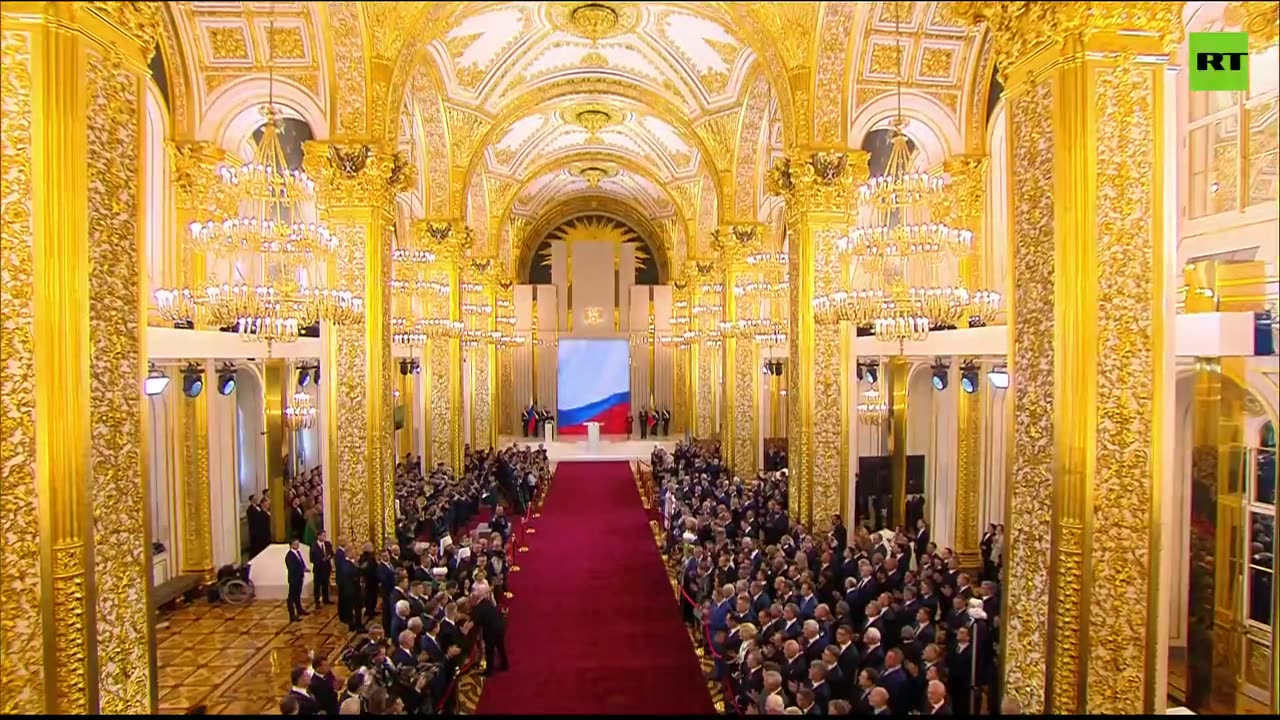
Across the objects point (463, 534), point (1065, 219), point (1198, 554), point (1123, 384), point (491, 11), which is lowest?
point (463, 534)

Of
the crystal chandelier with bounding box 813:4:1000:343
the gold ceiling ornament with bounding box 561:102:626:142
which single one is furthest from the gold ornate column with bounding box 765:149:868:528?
the gold ceiling ornament with bounding box 561:102:626:142

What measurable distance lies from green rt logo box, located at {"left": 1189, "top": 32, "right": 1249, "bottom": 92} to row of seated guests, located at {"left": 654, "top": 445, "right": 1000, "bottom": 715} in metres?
4.42

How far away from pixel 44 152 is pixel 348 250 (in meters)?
6.50

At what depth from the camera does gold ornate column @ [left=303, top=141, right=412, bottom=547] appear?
33.9 ft

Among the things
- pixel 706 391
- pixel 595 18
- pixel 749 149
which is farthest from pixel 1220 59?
pixel 706 391

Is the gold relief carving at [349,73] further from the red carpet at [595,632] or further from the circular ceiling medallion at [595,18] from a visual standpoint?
the red carpet at [595,632]

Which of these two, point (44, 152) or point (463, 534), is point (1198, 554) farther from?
point (463, 534)

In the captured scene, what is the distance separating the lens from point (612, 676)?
769 cm

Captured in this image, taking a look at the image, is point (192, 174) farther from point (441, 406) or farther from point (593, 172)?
point (593, 172)

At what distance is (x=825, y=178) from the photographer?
35.2 ft

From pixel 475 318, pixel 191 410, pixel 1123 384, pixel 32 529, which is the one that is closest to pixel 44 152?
pixel 32 529

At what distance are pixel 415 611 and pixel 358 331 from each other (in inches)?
175

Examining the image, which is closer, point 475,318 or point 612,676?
point 612,676

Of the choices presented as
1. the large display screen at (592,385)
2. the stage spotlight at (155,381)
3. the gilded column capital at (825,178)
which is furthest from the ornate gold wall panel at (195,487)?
the large display screen at (592,385)
